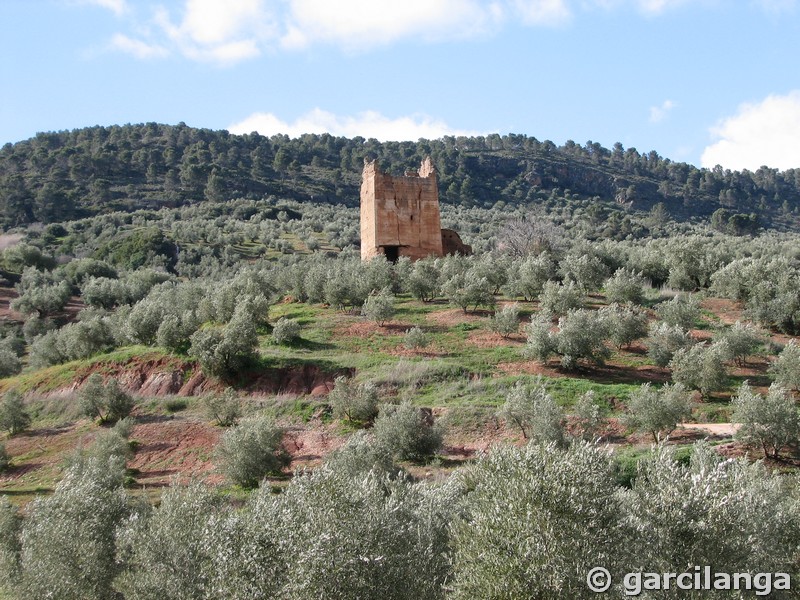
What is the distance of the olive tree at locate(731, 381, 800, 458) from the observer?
14750 millimetres

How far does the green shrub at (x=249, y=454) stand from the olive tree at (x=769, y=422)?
12.1 meters

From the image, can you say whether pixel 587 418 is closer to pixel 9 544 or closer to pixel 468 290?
pixel 468 290

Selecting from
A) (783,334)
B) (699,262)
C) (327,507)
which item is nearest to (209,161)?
(699,262)

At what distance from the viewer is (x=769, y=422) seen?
48.6 ft

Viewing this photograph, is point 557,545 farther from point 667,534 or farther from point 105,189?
point 105,189

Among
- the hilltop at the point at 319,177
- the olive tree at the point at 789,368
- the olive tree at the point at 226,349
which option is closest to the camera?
the olive tree at the point at 789,368

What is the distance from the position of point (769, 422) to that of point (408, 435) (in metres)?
8.94

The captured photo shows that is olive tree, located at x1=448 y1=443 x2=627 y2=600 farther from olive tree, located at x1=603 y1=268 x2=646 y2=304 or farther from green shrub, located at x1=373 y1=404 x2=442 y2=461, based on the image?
olive tree, located at x1=603 y1=268 x2=646 y2=304

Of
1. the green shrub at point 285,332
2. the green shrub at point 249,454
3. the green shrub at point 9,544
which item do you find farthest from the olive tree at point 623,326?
the green shrub at point 9,544

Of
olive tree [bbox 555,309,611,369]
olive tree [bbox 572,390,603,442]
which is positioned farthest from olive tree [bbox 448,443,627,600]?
olive tree [bbox 555,309,611,369]

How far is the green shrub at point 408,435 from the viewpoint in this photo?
57.0 ft

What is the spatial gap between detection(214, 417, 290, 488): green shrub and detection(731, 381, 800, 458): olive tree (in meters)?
12.1

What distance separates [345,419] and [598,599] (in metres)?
13.3

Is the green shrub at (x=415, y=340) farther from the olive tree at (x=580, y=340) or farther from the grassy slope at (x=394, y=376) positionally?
the olive tree at (x=580, y=340)
